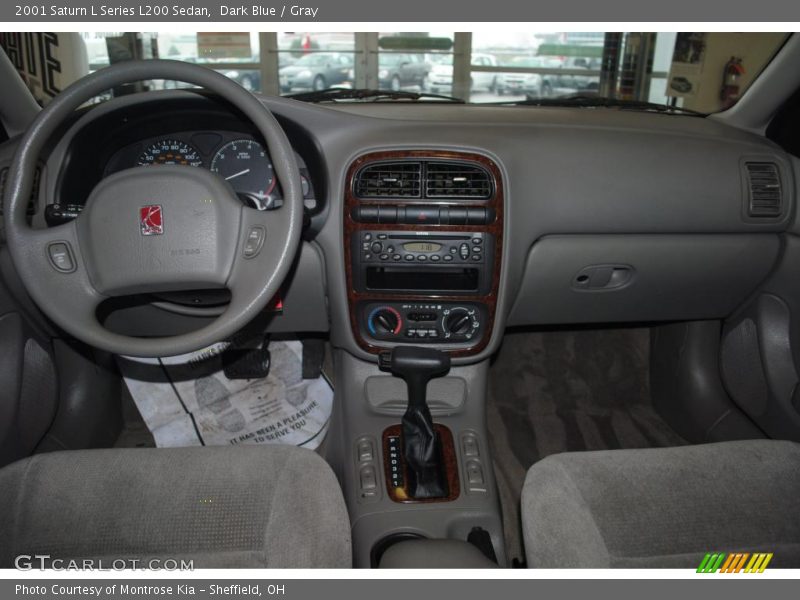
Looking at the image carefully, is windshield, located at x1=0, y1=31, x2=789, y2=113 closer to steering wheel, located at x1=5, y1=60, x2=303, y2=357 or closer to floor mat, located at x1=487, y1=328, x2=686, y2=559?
steering wheel, located at x1=5, y1=60, x2=303, y2=357

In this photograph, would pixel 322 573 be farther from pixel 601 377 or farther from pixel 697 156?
pixel 601 377

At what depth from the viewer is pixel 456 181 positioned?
1.51 meters

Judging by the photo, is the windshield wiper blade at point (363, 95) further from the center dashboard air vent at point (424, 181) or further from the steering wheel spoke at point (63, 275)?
the steering wheel spoke at point (63, 275)

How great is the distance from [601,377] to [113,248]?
1859mm

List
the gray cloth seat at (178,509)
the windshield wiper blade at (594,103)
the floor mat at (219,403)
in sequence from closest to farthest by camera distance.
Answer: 1. the gray cloth seat at (178,509)
2. the windshield wiper blade at (594,103)
3. the floor mat at (219,403)

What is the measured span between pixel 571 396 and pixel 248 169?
1.51m

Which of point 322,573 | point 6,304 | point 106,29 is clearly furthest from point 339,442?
point 106,29

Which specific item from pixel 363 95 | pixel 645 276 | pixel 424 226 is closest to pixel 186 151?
pixel 363 95

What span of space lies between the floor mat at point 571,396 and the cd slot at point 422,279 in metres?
0.82

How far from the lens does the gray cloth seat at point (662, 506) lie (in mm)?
1001

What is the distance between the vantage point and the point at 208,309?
1663 mm

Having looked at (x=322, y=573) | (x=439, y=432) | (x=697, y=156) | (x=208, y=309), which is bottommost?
(x=439, y=432)

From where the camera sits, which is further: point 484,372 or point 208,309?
point 484,372

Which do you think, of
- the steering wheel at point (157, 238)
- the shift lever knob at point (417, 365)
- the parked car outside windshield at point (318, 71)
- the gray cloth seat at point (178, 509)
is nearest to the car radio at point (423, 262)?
the shift lever knob at point (417, 365)
